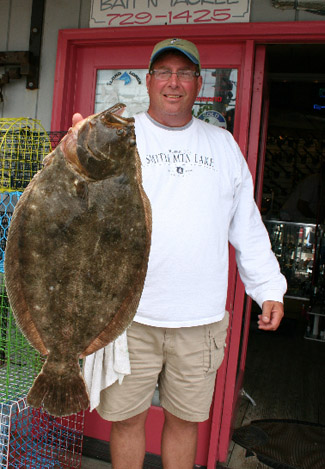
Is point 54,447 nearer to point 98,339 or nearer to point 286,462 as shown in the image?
point 286,462

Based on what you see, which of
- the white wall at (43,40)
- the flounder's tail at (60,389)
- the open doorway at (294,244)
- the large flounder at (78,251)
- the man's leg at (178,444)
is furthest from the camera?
the open doorway at (294,244)

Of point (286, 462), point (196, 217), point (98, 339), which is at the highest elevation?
point (196, 217)

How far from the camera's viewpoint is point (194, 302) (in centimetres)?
221

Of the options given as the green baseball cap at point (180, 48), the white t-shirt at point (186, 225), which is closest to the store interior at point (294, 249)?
the green baseball cap at point (180, 48)

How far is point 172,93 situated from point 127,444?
71.3 inches

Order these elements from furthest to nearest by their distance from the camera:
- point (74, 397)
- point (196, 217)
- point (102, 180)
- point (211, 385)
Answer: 1. point (211, 385)
2. point (196, 217)
3. point (74, 397)
4. point (102, 180)

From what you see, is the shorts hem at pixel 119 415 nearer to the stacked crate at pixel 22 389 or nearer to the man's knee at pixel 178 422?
the man's knee at pixel 178 422

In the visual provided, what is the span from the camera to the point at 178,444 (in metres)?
2.38

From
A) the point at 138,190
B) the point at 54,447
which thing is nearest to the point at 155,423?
the point at 54,447

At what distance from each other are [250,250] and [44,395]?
1.43 m

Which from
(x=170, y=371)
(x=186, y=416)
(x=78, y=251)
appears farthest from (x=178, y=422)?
(x=78, y=251)

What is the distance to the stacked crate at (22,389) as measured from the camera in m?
2.79

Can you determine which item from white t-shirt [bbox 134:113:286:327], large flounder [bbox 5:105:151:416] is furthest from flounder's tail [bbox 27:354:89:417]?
white t-shirt [bbox 134:113:286:327]

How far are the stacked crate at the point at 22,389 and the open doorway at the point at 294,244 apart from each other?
1604 millimetres
